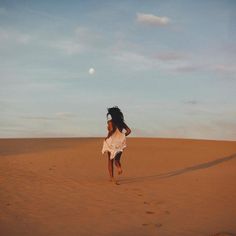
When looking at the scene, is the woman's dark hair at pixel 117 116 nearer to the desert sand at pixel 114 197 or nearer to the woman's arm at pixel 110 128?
the woman's arm at pixel 110 128

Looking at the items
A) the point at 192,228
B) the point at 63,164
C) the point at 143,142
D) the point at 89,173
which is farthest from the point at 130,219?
the point at 143,142

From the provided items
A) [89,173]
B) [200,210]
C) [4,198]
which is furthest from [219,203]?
[89,173]

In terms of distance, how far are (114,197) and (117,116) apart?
2.95 meters

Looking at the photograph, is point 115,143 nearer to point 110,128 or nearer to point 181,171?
point 110,128

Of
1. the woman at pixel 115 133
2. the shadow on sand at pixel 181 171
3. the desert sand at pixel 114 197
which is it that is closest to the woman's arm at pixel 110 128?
the woman at pixel 115 133

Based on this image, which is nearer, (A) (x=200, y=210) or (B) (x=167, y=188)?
(A) (x=200, y=210)

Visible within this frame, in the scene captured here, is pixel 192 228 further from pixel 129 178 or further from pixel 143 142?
pixel 143 142

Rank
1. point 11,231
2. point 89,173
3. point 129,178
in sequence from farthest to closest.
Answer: point 89,173 < point 129,178 < point 11,231

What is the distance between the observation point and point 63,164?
19.1 metres

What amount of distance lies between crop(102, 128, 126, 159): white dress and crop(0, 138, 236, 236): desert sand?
1015 mm

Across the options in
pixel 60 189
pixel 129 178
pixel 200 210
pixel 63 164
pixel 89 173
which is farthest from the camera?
pixel 63 164

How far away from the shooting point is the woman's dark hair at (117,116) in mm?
13055

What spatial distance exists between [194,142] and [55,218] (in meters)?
25.5

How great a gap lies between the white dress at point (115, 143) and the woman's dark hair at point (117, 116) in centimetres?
24
